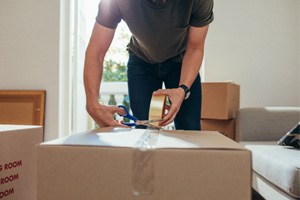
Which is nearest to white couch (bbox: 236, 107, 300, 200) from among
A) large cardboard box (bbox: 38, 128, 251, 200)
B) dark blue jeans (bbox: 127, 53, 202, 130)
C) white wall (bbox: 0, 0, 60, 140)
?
dark blue jeans (bbox: 127, 53, 202, 130)

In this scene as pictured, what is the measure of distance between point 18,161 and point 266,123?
1687 millimetres

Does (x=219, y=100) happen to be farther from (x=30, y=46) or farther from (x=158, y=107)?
(x=30, y=46)

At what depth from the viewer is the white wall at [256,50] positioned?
243 cm

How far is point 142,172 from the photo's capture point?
40 cm

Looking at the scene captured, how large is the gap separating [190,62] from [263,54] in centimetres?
172

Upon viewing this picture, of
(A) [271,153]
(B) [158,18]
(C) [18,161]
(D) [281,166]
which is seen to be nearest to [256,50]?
(A) [271,153]

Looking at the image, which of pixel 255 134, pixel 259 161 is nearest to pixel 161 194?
pixel 259 161

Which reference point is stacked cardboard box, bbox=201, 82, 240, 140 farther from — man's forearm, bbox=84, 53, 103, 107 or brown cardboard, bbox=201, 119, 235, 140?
man's forearm, bbox=84, 53, 103, 107

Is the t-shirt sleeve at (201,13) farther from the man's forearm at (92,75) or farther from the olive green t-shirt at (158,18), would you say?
the man's forearm at (92,75)

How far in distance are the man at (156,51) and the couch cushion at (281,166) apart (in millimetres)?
299

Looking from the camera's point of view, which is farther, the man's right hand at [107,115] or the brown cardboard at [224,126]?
the brown cardboard at [224,126]

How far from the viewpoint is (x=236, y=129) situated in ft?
6.72

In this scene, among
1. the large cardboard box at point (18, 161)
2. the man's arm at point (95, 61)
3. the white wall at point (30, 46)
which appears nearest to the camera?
the large cardboard box at point (18, 161)

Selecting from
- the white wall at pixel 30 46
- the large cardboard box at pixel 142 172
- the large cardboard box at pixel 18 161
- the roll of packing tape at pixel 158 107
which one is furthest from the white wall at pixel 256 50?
the large cardboard box at pixel 142 172
